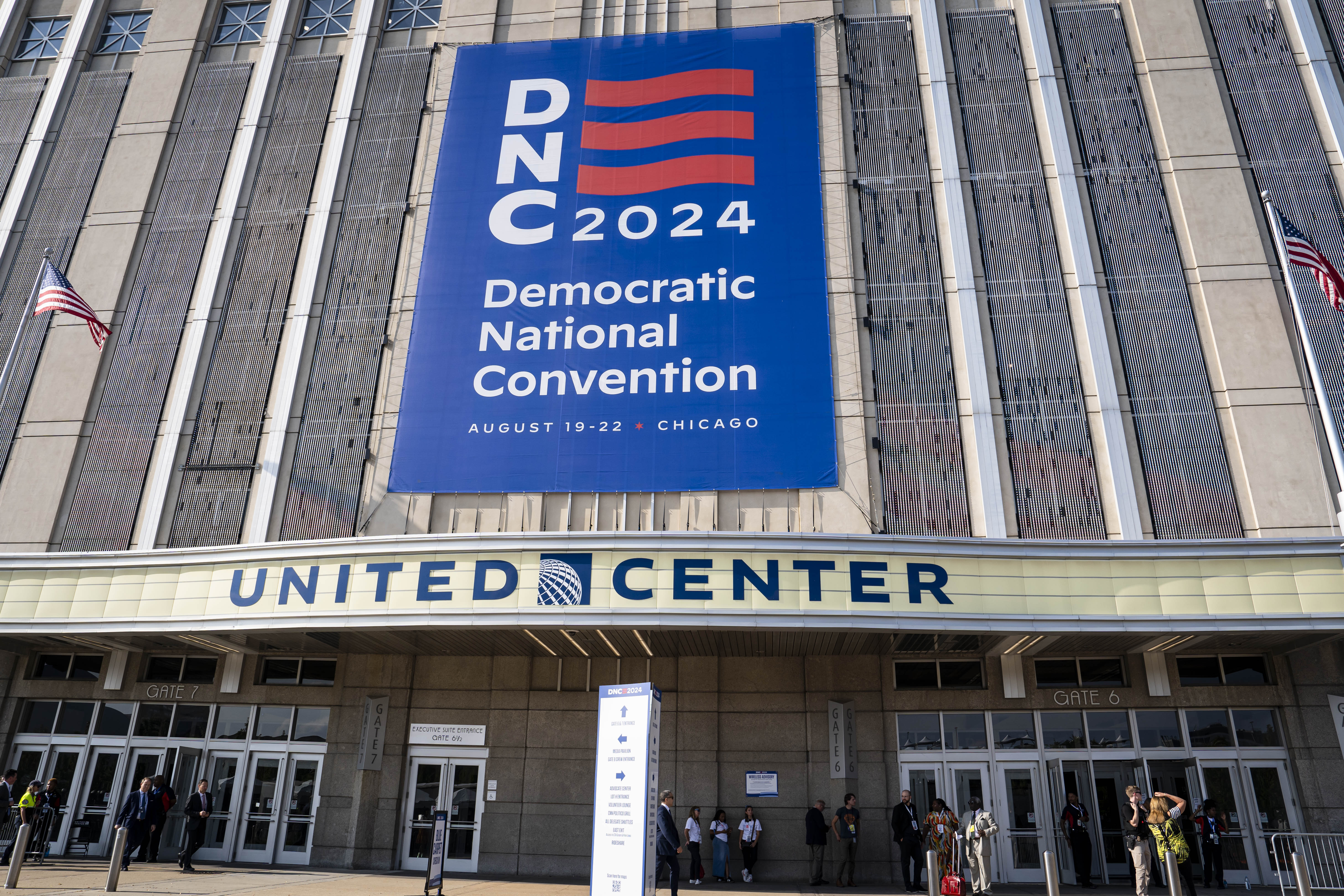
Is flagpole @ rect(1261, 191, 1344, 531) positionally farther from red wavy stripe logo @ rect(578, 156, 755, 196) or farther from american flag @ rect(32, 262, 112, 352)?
american flag @ rect(32, 262, 112, 352)

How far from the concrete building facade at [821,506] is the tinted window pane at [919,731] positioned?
3.8 inches

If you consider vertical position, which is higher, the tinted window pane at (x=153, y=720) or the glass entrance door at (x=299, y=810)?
the tinted window pane at (x=153, y=720)

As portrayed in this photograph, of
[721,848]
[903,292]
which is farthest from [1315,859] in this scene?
[903,292]

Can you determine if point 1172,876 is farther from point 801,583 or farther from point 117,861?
point 117,861

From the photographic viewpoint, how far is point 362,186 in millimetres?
24578

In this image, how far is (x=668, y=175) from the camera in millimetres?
23250

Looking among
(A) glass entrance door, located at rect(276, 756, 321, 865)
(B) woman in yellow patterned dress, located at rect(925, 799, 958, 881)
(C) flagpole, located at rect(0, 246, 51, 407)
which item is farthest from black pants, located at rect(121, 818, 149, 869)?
(B) woman in yellow patterned dress, located at rect(925, 799, 958, 881)

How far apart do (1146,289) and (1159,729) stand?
33.1 ft

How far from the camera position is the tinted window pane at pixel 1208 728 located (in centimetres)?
1944

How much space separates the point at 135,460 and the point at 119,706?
628 cm

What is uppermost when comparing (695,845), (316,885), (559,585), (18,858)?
(559,585)

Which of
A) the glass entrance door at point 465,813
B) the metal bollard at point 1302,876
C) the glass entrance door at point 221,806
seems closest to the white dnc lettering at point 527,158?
the glass entrance door at point 465,813

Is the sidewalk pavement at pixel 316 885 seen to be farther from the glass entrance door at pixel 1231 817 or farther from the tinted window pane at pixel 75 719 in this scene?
the tinted window pane at pixel 75 719

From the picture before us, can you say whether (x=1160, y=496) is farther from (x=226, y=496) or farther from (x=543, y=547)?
(x=226, y=496)
